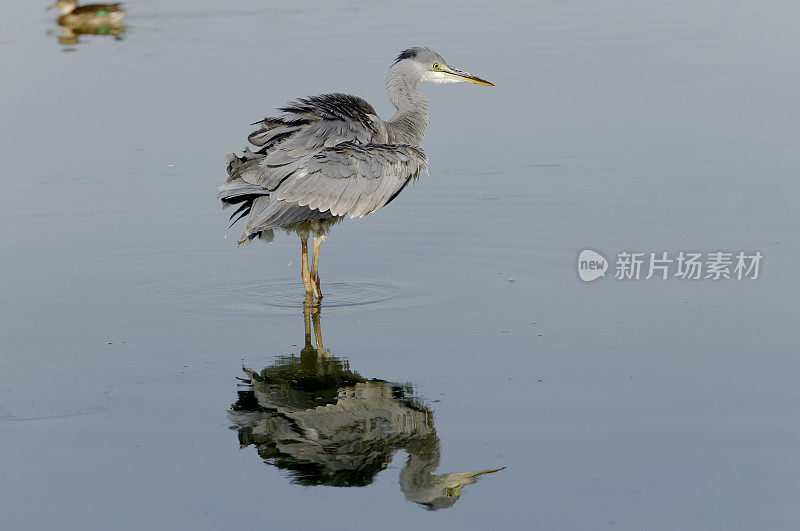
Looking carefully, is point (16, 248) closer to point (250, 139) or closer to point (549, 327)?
point (250, 139)

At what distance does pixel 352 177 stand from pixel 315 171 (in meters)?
0.31

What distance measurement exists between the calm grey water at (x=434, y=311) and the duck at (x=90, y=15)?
6318 millimetres

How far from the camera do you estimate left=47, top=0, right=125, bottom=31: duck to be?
23.9 meters

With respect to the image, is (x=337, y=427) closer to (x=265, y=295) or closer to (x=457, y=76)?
(x=265, y=295)

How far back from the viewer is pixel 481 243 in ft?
33.9

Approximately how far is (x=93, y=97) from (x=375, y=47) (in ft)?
14.0

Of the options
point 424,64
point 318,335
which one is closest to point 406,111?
point 424,64

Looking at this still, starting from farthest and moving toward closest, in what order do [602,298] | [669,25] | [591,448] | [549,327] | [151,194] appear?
[669,25] → [151,194] → [602,298] → [549,327] → [591,448]

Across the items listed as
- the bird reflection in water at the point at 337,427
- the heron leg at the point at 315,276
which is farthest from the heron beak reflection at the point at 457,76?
the bird reflection in water at the point at 337,427

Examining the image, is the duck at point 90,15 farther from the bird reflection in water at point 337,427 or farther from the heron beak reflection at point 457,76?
the bird reflection in water at point 337,427

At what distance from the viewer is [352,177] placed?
9430mm

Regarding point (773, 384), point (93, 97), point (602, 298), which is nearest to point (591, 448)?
point (773, 384)

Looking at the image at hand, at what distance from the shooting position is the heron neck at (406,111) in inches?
414

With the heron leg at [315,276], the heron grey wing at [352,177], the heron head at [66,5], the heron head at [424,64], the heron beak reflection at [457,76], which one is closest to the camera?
the heron grey wing at [352,177]
